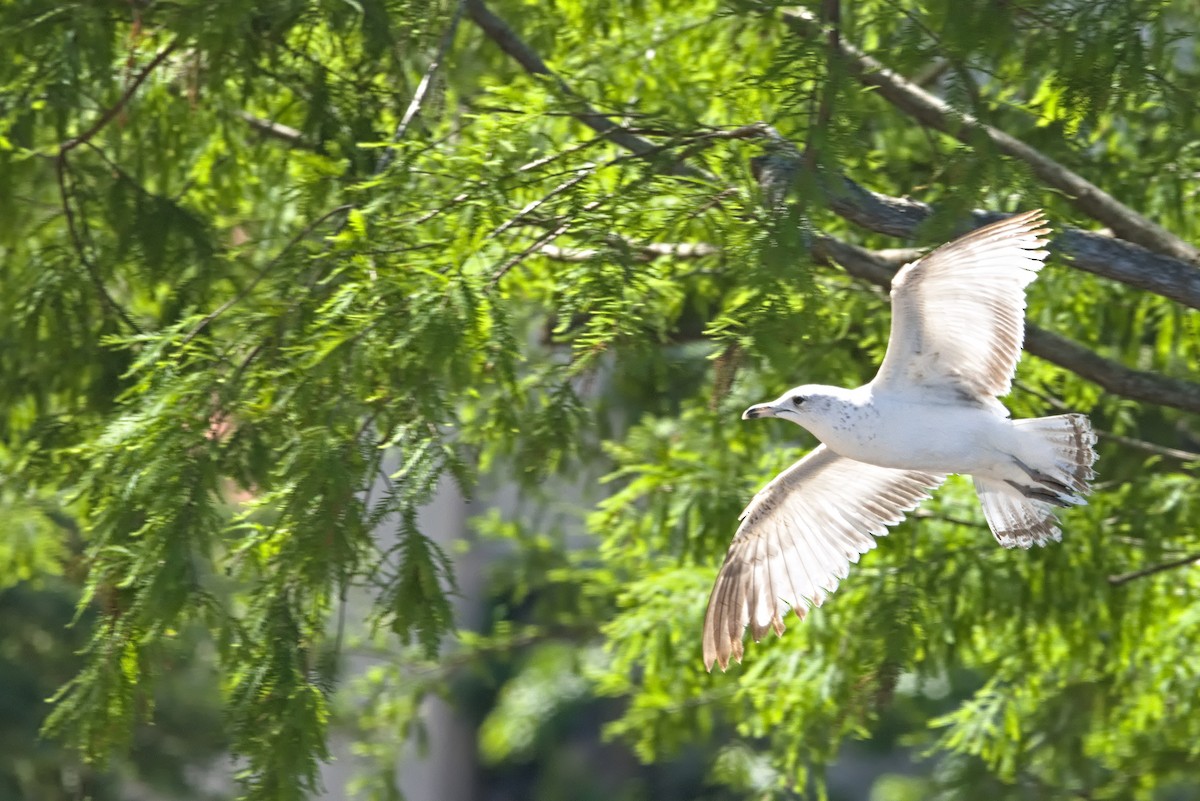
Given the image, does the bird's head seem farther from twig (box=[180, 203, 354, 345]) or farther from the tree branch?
twig (box=[180, 203, 354, 345])

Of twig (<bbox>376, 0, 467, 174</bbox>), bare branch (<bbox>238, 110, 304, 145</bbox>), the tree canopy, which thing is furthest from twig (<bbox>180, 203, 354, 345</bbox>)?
bare branch (<bbox>238, 110, 304, 145</bbox>)

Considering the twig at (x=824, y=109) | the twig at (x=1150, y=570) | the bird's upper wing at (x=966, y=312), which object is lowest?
the twig at (x=1150, y=570)

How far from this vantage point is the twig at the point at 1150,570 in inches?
198

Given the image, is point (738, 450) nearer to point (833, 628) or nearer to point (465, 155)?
point (833, 628)

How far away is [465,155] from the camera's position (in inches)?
149

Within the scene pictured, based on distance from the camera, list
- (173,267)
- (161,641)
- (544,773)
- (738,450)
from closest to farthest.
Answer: (161,641), (173,267), (738,450), (544,773)

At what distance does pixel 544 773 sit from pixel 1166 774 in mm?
4592

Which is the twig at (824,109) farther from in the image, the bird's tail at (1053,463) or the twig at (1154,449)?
the twig at (1154,449)

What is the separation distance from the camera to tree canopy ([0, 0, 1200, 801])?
3285mm

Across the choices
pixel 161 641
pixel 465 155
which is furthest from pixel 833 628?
pixel 161 641

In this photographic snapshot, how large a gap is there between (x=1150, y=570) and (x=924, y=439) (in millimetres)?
1846

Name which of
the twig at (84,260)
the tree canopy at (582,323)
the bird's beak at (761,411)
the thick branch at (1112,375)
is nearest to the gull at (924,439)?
the bird's beak at (761,411)

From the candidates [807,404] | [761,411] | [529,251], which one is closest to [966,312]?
[807,404]

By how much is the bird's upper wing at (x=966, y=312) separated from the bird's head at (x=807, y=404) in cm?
15
